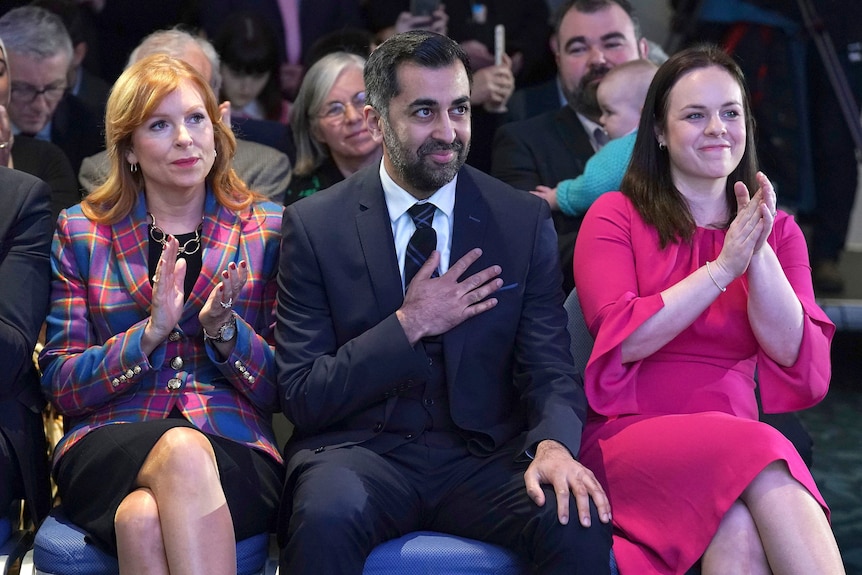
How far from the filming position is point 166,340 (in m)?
2.66

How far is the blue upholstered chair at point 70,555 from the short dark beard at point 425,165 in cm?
86

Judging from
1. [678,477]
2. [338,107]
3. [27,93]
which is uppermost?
[27,93]

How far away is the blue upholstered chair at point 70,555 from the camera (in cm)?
241

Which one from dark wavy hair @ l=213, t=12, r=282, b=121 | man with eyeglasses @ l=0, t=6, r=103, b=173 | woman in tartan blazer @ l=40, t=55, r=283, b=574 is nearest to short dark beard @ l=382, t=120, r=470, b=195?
woman in tartan blazer @ l=40, t=55, r=283, b=574

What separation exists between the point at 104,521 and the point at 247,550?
0.30 metres

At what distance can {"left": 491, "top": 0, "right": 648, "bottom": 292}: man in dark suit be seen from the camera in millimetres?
3799

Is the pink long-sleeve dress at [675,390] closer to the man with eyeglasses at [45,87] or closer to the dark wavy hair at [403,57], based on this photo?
the dark wavy hair at [403,57]

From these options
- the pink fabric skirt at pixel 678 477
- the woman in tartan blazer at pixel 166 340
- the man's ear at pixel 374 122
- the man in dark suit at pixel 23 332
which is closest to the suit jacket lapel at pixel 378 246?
the man's ear at pixel 374 122

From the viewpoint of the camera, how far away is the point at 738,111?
9.34ft

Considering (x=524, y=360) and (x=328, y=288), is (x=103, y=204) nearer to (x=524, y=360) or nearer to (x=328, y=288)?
(x=328, y=288)

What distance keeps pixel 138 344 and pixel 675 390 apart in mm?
1197

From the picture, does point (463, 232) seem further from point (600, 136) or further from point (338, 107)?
point (600, 136)

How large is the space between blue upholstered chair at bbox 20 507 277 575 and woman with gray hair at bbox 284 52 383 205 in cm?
147

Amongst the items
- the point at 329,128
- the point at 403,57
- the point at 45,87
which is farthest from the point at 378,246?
the point at 45,87
